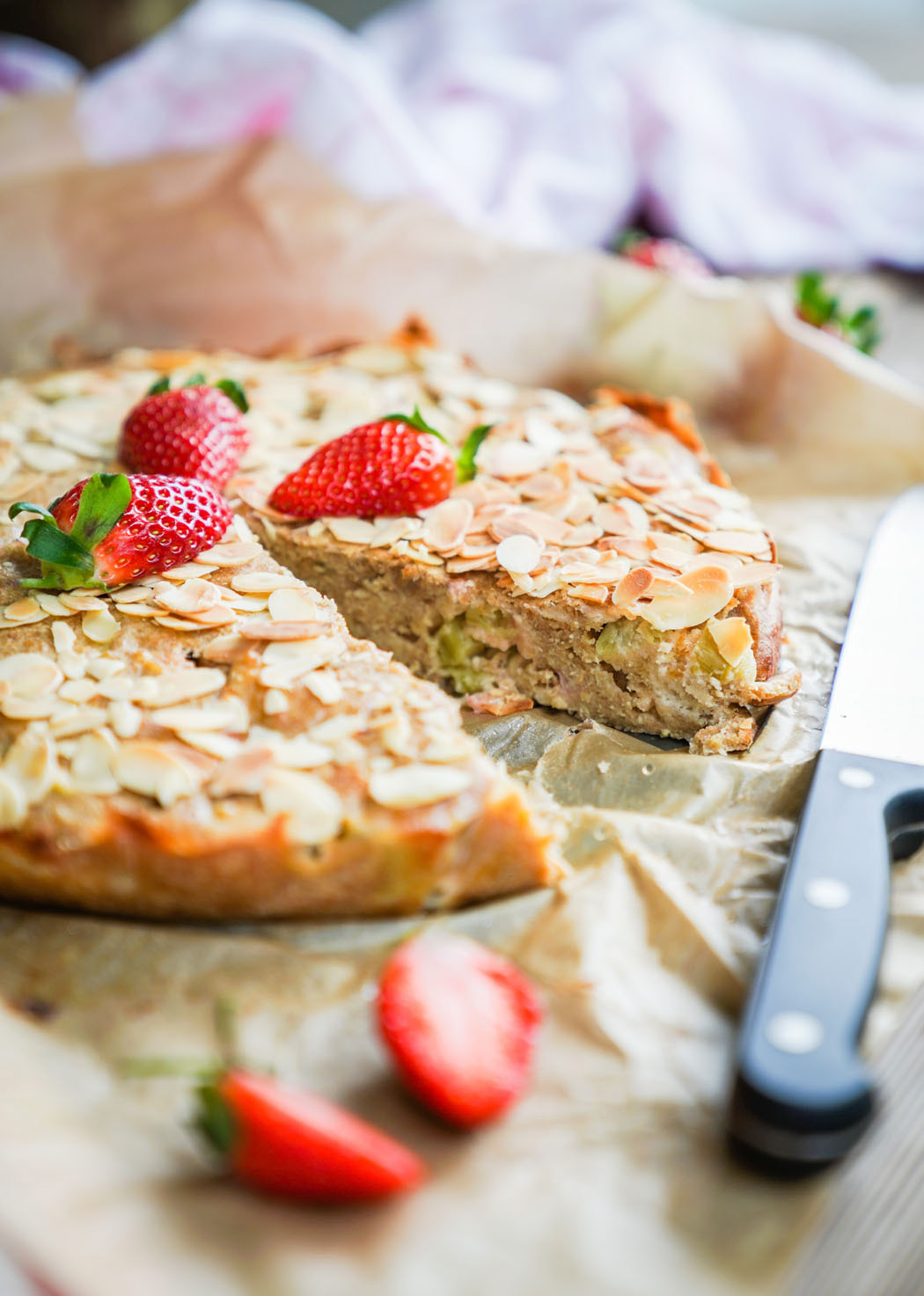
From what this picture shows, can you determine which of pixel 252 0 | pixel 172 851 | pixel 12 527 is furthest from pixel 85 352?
pixel 172 851

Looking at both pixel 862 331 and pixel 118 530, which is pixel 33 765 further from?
pixel 862 331

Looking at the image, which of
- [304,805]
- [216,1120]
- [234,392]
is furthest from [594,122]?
[216,1120]

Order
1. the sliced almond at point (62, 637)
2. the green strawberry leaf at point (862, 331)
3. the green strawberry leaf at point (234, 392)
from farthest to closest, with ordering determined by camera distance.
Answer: the green strawberry leaf at point (862, 331) → the green strawberry leaf at point (234, 392) → the sliced almond at point (62, 637)

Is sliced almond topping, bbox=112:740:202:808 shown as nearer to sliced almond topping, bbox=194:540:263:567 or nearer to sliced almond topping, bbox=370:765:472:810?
sliced almond topping, bbox=370:765:472:810

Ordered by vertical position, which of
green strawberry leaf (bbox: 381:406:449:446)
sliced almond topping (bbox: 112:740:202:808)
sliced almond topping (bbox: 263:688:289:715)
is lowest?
sliced almond topping (bbox: 112:740:202:808)

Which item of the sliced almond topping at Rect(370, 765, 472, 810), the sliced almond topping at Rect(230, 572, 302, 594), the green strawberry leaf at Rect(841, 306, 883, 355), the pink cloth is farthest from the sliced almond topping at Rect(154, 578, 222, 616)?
the green strawberry leaf at Rect(841, 306, 883, 355)

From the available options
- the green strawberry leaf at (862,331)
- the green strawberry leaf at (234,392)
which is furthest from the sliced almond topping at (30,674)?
the green strawberry leaf at (862,331)

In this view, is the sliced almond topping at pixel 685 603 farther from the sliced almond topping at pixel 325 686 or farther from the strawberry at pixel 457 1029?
the strawberry at pixel 457 1029

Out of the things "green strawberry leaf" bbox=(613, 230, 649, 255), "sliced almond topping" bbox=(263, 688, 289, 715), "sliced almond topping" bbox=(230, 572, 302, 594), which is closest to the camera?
"sliced almond topping" bbox=(263, 688, 289, 715)
